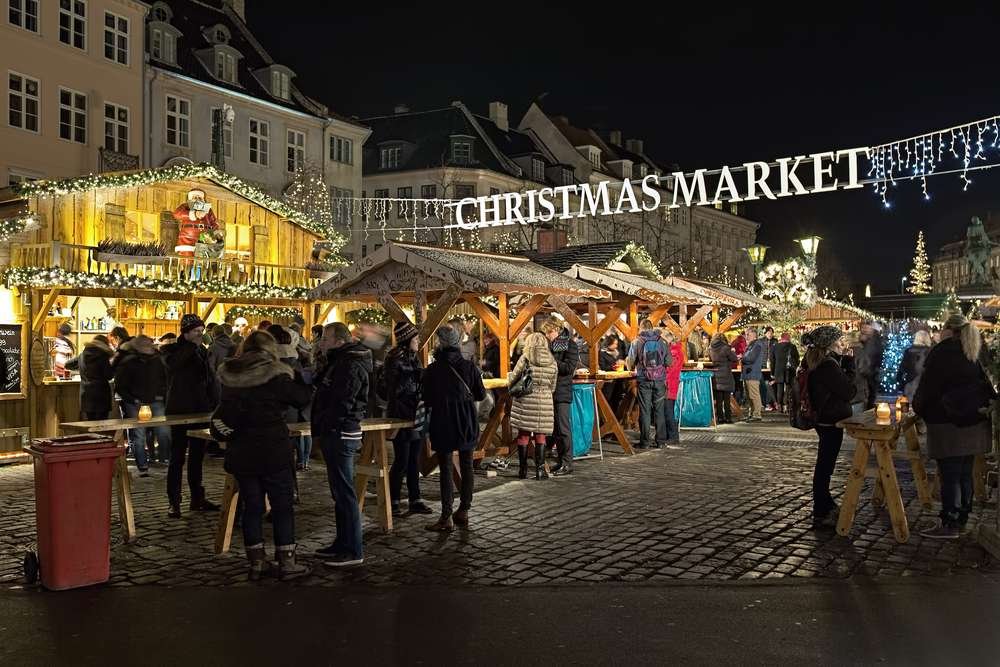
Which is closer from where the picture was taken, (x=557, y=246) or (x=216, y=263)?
(x=216, y=263)

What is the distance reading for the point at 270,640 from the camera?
528cm

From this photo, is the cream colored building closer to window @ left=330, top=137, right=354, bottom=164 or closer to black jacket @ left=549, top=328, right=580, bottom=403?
window @ left=330, top=137, right=354, bottom=164

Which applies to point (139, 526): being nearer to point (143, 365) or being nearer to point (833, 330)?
point (143, 365)

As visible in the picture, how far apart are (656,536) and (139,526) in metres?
4.75

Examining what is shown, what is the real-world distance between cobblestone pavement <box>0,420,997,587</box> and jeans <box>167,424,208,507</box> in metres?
0.26

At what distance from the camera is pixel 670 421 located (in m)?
14.9

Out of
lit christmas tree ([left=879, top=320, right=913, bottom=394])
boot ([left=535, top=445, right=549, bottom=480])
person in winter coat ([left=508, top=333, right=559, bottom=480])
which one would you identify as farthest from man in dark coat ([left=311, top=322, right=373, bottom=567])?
lit christmas tree ([left=879, top=320, right=913, bottom=394])

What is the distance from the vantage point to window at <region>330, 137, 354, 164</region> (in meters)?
37.6

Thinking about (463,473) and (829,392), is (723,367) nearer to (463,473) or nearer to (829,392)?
(829,392)

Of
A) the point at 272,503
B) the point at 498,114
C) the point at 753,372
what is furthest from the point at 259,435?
the point at 498,114

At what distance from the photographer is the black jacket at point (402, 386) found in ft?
29.1

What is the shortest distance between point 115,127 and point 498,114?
29.7m

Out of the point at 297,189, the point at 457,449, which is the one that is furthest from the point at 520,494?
the point at 297,189

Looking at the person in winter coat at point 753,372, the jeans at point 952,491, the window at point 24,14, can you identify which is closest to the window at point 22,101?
the window at point 24,14
